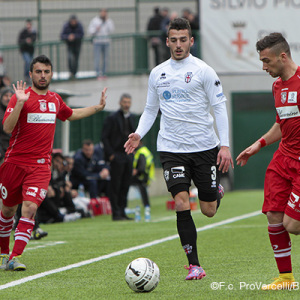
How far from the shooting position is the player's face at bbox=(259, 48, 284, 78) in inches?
258

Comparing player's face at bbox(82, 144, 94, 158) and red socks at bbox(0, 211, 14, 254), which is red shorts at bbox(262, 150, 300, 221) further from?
player's face at bbox(82, 144, 94, 158)

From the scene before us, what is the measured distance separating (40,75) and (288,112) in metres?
3.13

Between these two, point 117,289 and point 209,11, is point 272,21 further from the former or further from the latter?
point 117,289

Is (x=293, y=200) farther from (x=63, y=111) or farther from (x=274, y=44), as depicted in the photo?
(x=63, y=111)

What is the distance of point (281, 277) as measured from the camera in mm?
6656

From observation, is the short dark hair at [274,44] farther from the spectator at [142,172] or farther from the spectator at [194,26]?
the spectator at [194,26]

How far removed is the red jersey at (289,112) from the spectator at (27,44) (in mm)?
16844

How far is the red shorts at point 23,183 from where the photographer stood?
8.38m

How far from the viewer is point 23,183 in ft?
27.8

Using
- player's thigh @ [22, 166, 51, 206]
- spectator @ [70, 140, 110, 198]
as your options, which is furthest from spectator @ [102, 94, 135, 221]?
player's thigh @ [22, 166, 51, 206]

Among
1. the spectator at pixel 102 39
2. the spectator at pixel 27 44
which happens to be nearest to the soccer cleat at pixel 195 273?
the spectator at pixel 27 44

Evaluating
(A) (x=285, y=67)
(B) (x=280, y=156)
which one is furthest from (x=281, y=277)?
(A) (x=285, y=67)

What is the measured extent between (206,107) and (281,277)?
196 cm

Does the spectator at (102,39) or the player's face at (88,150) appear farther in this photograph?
the spectator at (102,39)
